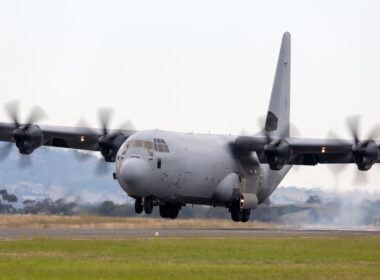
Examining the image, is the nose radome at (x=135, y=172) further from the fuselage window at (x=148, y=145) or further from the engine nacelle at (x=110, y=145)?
the engine nacelle at (x=110, y=145)

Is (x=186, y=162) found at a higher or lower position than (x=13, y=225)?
higher

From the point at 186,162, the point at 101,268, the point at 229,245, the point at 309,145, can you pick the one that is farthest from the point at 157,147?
the point at 101,268

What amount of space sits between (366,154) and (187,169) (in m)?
8.43

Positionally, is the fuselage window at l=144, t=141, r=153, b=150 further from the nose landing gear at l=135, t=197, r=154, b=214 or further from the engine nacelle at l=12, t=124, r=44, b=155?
the engine nacelle at l=12, t=124, r=44, b=155

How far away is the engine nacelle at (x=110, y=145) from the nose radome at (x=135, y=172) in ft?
17.4

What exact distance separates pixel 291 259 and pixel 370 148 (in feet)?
58.4

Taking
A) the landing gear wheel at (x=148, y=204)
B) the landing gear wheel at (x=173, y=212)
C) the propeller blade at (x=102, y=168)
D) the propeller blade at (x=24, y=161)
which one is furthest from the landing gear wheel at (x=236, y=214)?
the propeller blade at (x=24, y=161)

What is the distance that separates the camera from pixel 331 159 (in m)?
45.7

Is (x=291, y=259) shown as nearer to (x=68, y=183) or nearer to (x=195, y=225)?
(x=195, y=225)

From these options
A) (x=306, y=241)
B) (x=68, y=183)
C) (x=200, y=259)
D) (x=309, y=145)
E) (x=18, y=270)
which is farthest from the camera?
(x=68, y=183)

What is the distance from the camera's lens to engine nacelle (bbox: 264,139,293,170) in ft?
133

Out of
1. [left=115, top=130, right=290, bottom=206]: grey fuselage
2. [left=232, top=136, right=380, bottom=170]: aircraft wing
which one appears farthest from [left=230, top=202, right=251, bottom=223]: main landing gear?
[left=232, top=136, right=380, bottom=170]: aircraft wing

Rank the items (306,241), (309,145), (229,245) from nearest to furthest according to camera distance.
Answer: (229,245)
(306,241)
(309,145)

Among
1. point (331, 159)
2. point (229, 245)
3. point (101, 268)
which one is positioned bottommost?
point (331, 159)
